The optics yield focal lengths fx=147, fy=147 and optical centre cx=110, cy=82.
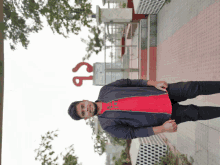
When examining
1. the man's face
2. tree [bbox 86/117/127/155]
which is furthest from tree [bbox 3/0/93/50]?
tree [bbox 86/117/127/155]

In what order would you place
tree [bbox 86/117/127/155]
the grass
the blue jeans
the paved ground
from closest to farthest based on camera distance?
the blue jeans
the paved ground
the grass
tree [bbox 86/117/127/155]

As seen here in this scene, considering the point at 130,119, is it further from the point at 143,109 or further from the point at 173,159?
the point at 173,159

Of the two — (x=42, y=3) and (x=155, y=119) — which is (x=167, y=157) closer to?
(x=155, y=119)

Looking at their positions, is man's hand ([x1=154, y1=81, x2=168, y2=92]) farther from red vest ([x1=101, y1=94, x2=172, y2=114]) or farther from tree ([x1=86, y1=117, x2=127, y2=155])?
tree ([x1=86, y1=117, x2=127, y2=155])

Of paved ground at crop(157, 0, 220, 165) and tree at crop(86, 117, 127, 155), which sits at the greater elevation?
paved ground at crop(157, 0, 220, 165)

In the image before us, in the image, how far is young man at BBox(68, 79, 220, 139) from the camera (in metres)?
2.05

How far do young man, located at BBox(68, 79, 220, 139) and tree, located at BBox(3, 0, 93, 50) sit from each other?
7.82 ft

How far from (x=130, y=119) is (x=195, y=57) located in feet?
8.56

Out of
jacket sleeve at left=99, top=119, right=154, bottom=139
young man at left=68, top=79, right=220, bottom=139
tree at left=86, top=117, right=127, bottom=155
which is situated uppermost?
young man at left=68, top=79, right=220, bottom=139

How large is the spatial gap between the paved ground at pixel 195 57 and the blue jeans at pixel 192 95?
0.93 metres

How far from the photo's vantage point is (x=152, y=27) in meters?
6.11

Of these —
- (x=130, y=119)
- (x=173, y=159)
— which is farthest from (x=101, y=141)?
(x=130, y=119)

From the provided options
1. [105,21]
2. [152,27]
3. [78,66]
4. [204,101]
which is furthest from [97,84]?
[204,101]

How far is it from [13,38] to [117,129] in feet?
9.63
